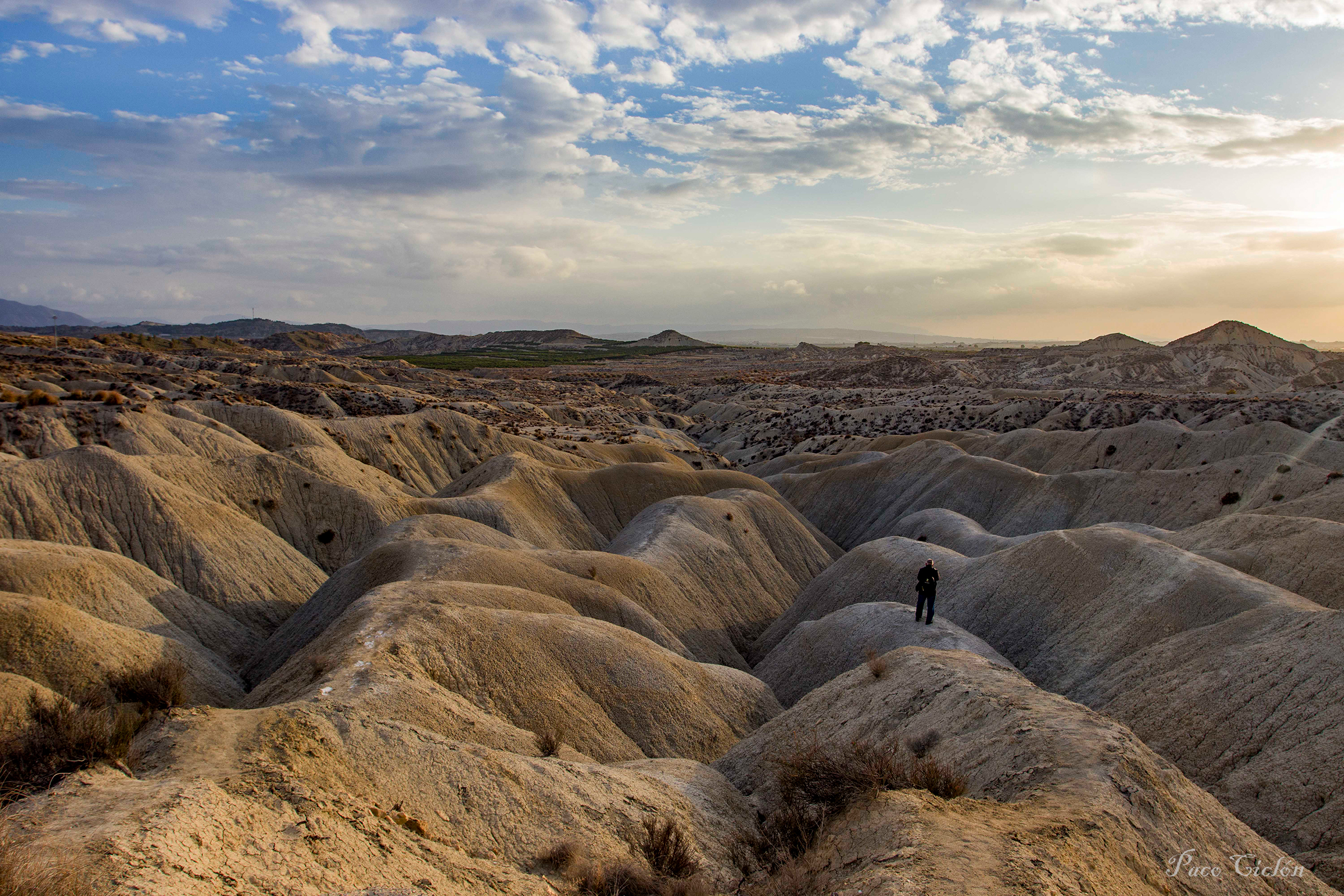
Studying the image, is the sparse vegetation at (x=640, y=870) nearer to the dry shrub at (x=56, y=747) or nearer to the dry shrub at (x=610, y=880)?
the dry shrub at (x=610, y=880)

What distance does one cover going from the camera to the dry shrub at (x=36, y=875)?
646 centimetres

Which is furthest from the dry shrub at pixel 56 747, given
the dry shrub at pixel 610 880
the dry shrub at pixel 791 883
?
the dry shrub at pixel 791 883

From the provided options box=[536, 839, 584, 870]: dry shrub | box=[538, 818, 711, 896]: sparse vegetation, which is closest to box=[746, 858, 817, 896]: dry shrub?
box=[538, 818, 711, 896]: sparse vegetation

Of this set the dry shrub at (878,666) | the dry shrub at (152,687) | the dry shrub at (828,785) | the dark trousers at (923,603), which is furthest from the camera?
the dark trousers at (923,603)

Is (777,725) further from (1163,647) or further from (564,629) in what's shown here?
(1163,647)

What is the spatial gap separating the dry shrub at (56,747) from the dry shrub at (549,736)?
290 inches

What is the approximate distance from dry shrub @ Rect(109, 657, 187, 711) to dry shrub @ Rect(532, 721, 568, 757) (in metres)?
7.96

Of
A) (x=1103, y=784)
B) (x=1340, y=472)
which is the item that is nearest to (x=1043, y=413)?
(x=1340, y=472)

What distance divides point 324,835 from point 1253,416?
8485cm

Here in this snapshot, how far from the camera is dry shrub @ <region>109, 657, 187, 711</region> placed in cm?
1623

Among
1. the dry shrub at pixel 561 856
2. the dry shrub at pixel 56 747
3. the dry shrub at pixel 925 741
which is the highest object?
the dry shrub at pixel 56 747

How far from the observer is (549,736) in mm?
16750

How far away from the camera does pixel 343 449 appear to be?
2058 inches

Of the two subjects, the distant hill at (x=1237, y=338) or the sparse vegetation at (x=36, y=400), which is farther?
the distant hill at (x=1237, y=338)
